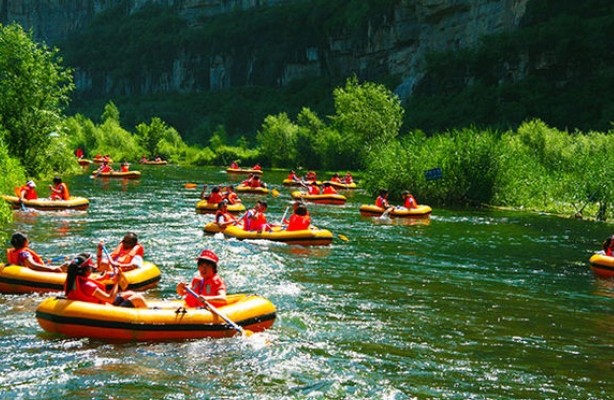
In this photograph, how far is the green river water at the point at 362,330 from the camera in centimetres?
648

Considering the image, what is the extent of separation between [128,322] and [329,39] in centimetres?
9801

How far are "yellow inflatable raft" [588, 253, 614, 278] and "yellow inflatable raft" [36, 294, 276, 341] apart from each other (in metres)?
7.89

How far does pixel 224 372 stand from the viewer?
22.2ft

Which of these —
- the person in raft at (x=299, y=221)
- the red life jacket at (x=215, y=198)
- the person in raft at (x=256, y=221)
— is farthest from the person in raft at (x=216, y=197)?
the person in raft at (x=299, y=221)

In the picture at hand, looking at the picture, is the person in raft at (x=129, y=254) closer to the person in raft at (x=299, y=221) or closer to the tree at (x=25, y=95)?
the person in raft at (x=299, y=221)

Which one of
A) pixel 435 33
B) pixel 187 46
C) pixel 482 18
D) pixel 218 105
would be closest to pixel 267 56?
pixel 218 105

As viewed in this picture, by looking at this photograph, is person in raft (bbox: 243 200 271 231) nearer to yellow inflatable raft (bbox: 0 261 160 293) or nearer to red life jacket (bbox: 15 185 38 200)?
yellow inflatable raft (bbox: 0 261 160 293)

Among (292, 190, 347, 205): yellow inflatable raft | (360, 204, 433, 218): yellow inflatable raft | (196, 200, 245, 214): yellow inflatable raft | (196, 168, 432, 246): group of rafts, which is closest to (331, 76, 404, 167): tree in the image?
(196, 168, 432, 246): group of rafts

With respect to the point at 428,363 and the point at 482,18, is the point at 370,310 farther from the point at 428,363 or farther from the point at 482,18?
the point at 482,18

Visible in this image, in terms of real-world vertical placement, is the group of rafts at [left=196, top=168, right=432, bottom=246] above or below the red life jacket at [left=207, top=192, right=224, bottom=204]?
below

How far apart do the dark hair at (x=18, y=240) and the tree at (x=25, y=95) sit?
67.0 ft

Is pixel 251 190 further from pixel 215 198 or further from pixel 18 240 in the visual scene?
pixel 18 240

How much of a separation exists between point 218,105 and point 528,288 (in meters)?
96.8

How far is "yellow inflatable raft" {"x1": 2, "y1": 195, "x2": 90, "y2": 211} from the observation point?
1800 cm
